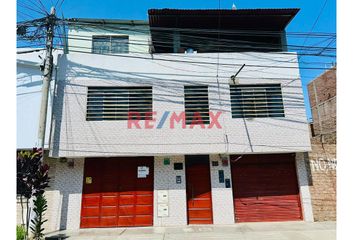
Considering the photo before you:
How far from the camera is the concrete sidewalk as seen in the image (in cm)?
803

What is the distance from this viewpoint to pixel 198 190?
10.3 meters

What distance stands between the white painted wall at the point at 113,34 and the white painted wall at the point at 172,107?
1413mm

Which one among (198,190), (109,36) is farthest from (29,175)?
(109,36)

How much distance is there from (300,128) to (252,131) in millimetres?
1933

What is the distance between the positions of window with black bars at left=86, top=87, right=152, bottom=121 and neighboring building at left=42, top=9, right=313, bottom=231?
1.6 inches

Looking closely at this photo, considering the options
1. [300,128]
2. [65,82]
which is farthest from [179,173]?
[65,82]

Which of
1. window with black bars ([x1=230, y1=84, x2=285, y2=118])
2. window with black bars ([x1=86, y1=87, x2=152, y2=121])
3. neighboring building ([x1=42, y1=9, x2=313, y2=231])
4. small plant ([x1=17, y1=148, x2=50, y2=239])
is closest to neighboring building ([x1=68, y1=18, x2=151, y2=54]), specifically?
neighboring building ([x1=42, y1=9, x2=313, y2=231])

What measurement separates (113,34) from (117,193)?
7.37 m

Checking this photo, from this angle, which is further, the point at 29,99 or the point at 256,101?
the point at 256,101

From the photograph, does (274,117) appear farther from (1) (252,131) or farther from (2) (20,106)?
(2) (20,106)

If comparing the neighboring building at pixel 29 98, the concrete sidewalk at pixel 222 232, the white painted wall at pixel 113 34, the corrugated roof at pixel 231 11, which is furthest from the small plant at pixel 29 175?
the corrugated roof at pixel 231 11

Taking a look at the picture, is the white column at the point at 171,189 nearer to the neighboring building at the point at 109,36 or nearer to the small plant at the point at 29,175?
the small plant at the point at 29,175

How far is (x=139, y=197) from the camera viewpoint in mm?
10195

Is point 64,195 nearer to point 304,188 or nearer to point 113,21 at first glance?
point 113,21
